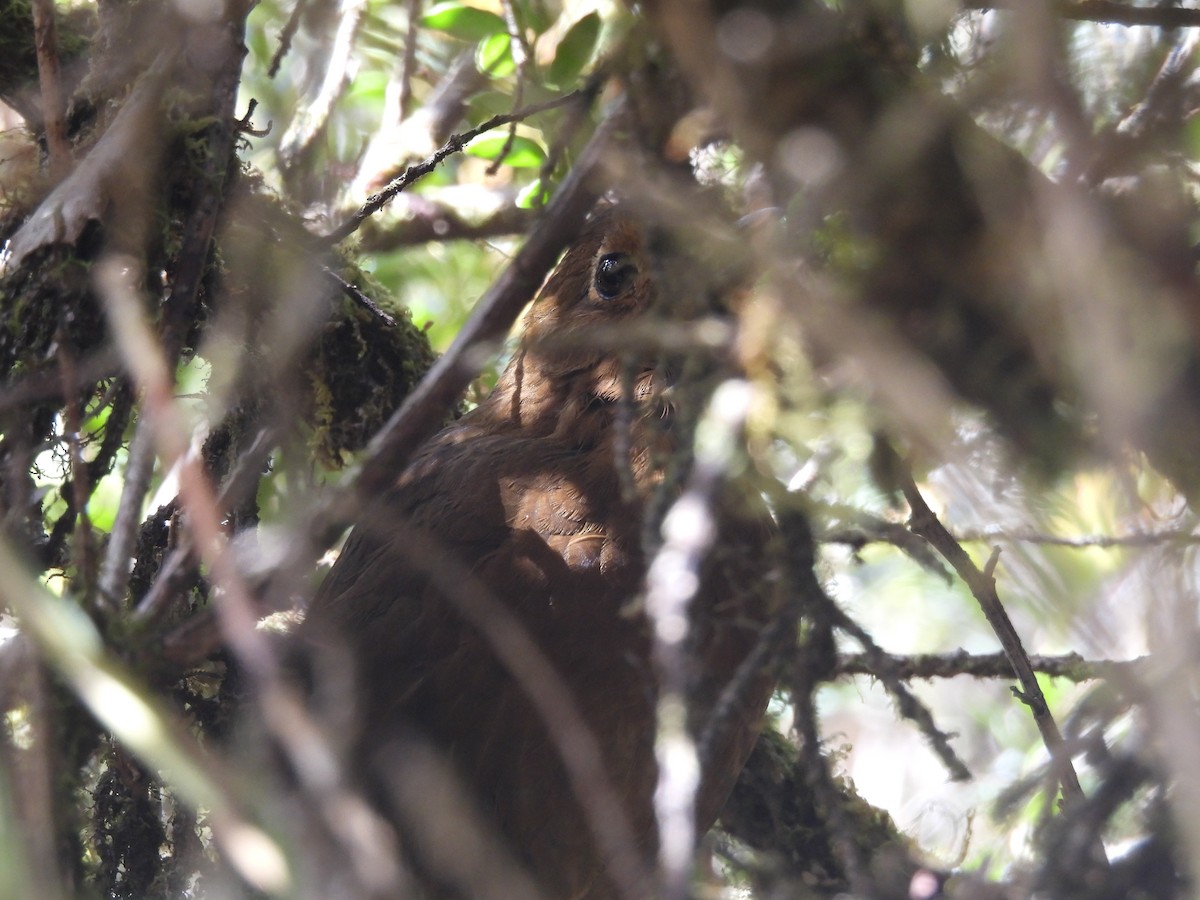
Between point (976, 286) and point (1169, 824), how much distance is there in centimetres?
64

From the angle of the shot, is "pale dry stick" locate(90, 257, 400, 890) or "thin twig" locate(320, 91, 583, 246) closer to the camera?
"pale dry stick" locate(90, 257, 400, 890)

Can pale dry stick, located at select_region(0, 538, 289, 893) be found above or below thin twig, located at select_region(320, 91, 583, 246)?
below

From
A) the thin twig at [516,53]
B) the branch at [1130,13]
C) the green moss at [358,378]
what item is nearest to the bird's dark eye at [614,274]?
the thin twig at [516,53]

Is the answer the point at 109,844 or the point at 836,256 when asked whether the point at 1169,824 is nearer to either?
the point at 836,256

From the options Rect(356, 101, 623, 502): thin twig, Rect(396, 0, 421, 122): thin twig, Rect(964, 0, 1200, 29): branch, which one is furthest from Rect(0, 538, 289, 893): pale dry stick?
Rect(396, 0, 421, 122): thin twig

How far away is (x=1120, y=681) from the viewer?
3.80 ft

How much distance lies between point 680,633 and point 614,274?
1.62 metres

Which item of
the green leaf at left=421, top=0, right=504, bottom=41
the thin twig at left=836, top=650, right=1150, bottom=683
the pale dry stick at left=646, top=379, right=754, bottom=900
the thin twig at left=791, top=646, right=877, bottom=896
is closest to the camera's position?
the pale dry stick at left=646, top=379, right=754, bottom=900

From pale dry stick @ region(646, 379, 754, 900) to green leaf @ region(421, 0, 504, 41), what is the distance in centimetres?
190

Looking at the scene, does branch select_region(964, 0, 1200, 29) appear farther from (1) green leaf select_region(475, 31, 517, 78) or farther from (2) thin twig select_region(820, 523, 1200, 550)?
(1) green leaf select_region(475, 31, 517, 78)

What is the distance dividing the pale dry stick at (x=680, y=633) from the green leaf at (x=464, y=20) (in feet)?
6.24

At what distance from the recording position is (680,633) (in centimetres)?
120

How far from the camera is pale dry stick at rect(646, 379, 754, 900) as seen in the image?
1115mm

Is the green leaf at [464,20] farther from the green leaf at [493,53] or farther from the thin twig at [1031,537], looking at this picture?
the thin twig at [1031,537]
